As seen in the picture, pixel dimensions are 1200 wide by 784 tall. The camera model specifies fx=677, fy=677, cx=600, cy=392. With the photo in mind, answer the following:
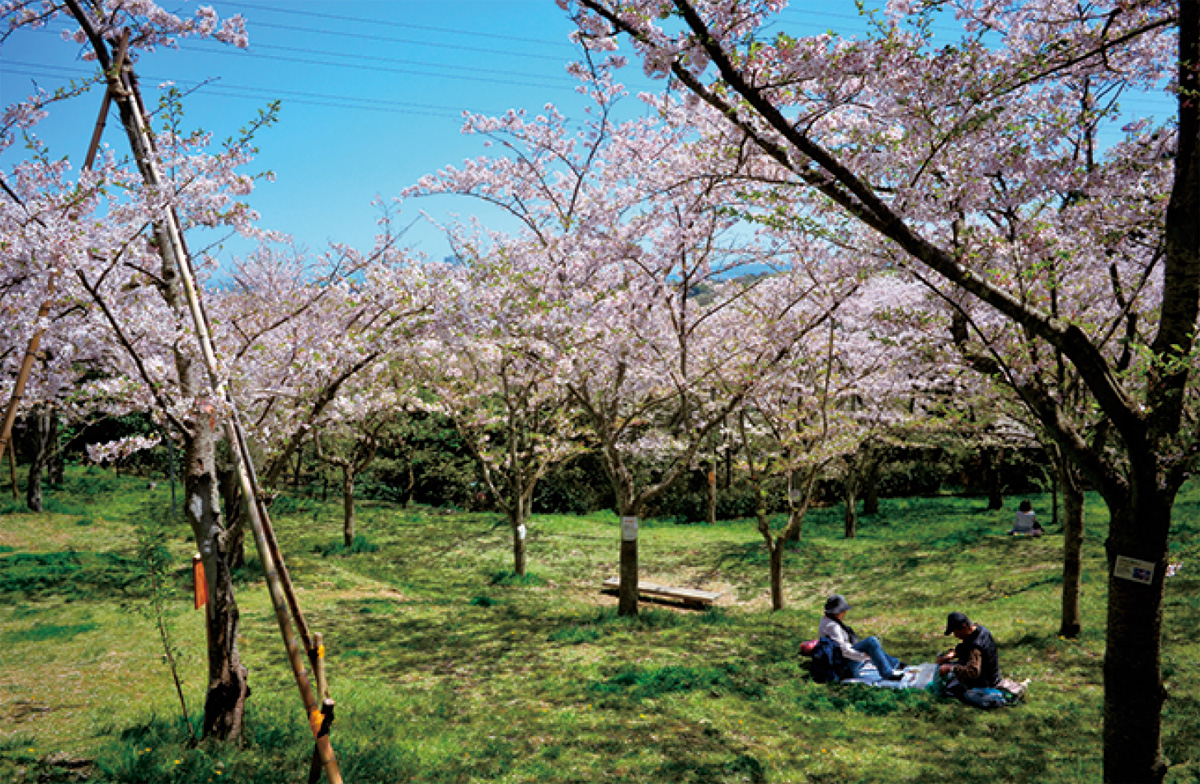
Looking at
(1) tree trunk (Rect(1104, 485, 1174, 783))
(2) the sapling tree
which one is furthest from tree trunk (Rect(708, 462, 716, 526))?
(1) tree trunk (Rect(1104, 485, 1174, 783))

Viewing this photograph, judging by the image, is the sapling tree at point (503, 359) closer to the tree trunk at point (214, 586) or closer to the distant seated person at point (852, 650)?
the tree trunk at point (214, 586)

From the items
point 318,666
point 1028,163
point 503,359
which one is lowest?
point 318,666

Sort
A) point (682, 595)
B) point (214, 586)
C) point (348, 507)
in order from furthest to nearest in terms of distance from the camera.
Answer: point (348, 507) < point (682, 595) < point (214, 586)

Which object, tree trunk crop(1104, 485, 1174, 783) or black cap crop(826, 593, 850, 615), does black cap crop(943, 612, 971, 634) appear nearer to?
black cap crop(826, 593, 850, 615)

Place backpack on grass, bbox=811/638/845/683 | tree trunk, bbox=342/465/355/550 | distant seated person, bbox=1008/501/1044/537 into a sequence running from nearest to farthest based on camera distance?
backpack on grass, bbox=811/638/845/683 < distant seated person, bbox=1008/501/1044/537 < tree trunk, bbox=342/465/355/550

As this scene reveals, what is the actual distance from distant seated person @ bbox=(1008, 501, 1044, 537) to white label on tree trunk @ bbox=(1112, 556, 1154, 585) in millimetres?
12172

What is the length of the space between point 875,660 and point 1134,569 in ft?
12.0

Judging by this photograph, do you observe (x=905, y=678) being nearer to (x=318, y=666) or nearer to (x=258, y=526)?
(x=318, y=666)

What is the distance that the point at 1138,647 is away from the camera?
4023 millimetres

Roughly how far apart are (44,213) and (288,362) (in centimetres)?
251

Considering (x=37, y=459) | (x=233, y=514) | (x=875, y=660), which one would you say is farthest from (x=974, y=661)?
(x=37, y=459)

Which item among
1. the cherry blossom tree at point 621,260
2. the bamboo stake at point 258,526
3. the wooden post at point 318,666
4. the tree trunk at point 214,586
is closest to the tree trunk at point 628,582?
the cherry blossom tree at point 621,260

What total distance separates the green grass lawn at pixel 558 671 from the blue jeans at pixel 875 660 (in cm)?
47

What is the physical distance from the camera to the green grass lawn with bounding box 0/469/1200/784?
4.88 meters
